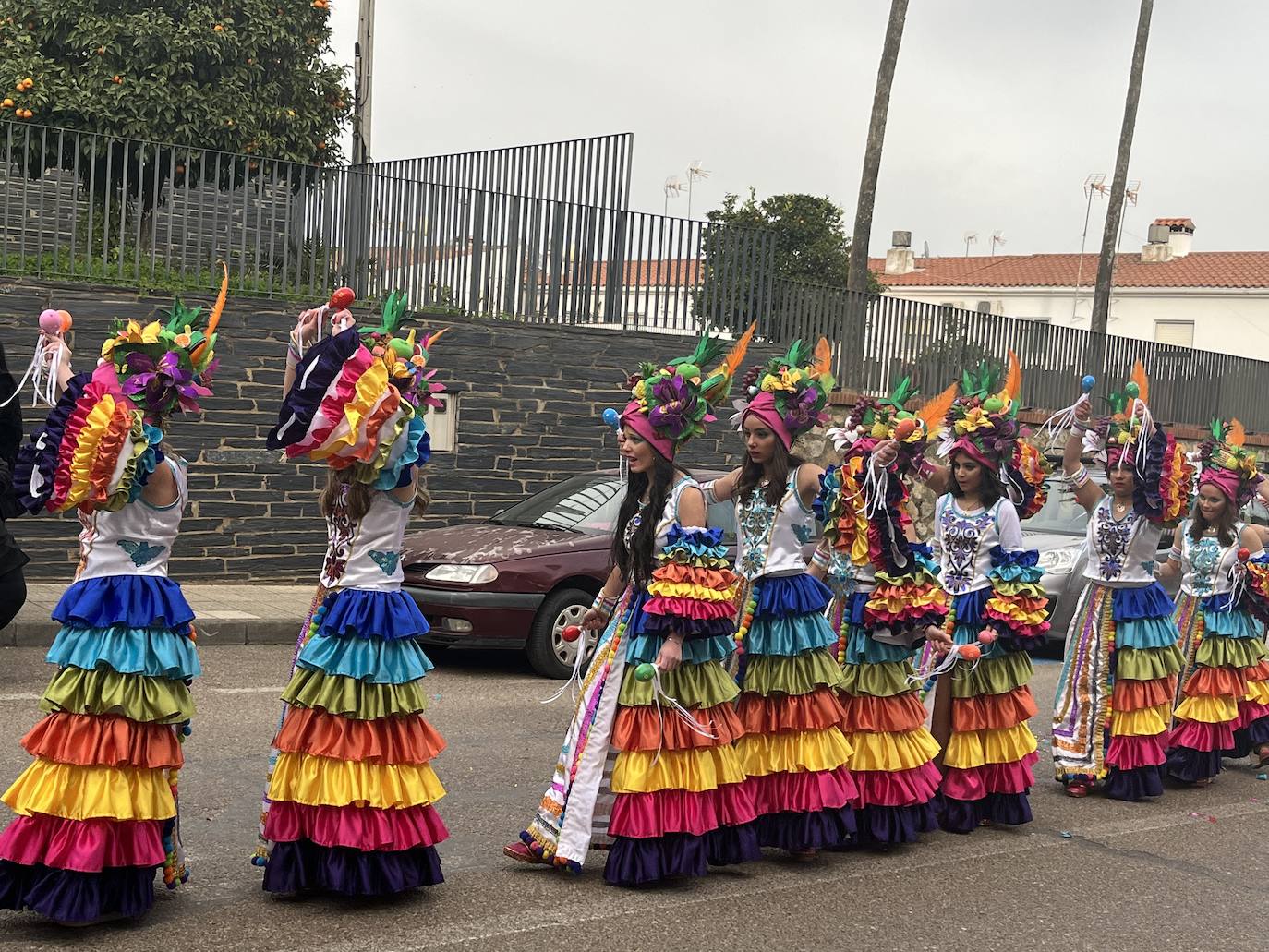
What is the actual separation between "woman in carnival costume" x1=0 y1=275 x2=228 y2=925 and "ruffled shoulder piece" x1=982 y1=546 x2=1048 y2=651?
152 inches

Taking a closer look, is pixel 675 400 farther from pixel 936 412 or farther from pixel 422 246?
pixel 422 246

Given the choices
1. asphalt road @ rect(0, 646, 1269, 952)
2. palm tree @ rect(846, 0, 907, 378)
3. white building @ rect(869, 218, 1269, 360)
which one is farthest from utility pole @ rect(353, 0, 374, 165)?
white building @ rect(869, 218, 1269, 360)

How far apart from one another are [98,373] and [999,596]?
427 centimetres

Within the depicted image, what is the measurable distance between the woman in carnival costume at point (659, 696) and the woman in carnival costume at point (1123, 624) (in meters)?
2.80

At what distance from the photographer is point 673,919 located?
5375mm

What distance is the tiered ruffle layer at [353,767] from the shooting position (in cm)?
505

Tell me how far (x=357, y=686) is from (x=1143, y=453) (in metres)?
4.68

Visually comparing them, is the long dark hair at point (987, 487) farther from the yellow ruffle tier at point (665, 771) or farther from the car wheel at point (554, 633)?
the car wheel at point (554, 633)

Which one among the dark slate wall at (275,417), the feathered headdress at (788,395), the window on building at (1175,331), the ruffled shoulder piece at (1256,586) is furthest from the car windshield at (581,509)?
the window on building at (1175,331)

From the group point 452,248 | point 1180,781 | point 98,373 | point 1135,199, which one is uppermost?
point 1135,199

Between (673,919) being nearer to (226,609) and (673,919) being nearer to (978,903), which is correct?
(978,903)

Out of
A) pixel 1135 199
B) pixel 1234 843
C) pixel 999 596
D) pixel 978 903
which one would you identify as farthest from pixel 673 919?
pixel 1135 199

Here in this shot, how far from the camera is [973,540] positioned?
7.38 meters

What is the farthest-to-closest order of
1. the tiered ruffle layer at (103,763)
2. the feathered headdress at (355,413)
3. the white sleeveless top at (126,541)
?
the feathered headdress at (355,413), the white sleeveless top at (126,541), the tiered ruffle layer at (103,763)
